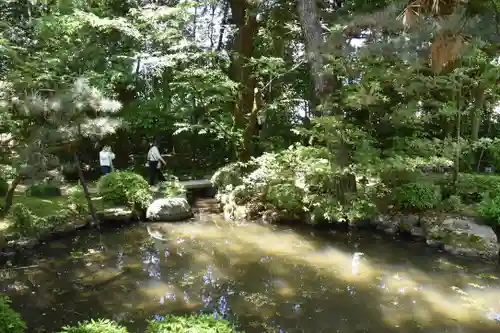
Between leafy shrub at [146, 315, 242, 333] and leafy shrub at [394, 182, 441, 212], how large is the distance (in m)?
6.89

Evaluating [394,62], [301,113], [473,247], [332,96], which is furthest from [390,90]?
[301,113]

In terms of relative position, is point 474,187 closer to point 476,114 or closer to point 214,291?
point 476,114

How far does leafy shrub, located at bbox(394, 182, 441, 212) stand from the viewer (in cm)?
937

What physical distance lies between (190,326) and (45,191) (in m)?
8.68

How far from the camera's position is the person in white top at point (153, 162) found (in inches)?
486

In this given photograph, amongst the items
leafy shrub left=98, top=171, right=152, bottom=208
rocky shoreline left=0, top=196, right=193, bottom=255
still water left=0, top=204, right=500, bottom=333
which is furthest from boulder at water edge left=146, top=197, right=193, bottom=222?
still water left=0, top=204, right=500, bottom=333

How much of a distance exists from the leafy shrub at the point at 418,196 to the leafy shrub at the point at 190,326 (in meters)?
6.89

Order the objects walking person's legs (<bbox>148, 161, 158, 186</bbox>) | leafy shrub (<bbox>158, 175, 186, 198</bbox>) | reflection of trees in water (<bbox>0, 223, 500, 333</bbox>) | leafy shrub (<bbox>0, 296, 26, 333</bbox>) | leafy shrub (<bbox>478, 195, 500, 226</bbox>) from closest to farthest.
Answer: leafy shrub (<bbox>0, 296, 26, 333</bbox>), reflection of trees in water (<bbox>0, 223, 500, 333</bbox>), leafy shrub (<bbox>478, 195, 500, 226</bbox>), leafy shrub (<bbox>158, 175, 186, 198</bbox>), walking person's legs (<bbox>148, 161, 158, 186</bbox>)

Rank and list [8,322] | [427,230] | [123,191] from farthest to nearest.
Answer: [123,191]
[427,230]
[8,322]

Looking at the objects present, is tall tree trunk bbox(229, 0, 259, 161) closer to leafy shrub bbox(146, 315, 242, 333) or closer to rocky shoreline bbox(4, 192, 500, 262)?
rocky shoreline bbox(4, 192, 500, 262)

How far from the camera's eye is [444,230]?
28.6ft

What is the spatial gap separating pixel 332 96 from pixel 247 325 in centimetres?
584

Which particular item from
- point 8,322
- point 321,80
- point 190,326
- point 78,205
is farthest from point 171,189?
point 190,326

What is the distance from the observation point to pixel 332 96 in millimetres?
9758
